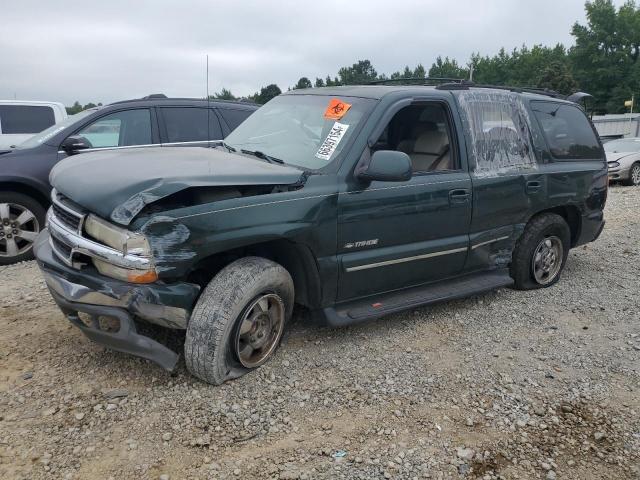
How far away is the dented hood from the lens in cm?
297

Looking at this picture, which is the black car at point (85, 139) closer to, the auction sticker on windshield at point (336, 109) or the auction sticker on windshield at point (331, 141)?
the auction sticker on windshield at point (336, 109)

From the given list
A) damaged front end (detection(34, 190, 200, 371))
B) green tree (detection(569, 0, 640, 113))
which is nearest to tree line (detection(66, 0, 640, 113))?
green tree (detection(569, 0, 640, 113))

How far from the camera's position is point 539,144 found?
5.10 metres

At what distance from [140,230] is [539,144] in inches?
147

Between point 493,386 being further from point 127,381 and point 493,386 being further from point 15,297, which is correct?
point 15,297

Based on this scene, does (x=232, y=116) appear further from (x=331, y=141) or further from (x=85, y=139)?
(x=331, y=141)

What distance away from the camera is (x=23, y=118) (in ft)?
28.5

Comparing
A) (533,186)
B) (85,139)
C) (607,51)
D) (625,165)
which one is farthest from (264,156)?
(607,51)

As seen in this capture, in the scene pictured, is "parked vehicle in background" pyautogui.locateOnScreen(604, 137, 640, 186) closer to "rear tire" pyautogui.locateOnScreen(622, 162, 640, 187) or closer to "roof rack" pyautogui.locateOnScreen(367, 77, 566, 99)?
"rear tire" pyautogui.locateOnScreen(622, 162, 640, 187)

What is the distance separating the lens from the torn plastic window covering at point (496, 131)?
14.9 ft

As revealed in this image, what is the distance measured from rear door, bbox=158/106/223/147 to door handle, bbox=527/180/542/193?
3656mm

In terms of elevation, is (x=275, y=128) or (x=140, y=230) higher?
(x=275, y=128)

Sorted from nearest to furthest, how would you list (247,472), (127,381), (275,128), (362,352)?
1. (247,472)
2. (127,381)
3. (362,352)
4. (275,128)

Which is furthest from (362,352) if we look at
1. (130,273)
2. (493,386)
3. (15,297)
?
(15,297)
